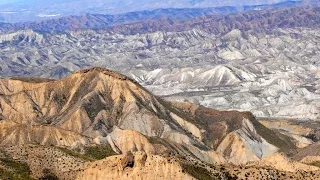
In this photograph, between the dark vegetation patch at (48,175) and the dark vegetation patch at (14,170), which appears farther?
the dark vegetation patch at (48,175)

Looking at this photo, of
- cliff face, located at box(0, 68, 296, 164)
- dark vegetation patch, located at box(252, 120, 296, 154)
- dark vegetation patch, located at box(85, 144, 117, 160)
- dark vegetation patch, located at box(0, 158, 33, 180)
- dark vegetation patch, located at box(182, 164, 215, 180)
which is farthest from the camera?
dark vegetation patch, located at box(252, 120, 296, 154)

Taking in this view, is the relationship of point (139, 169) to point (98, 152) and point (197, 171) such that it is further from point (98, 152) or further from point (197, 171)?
point (98, 152)

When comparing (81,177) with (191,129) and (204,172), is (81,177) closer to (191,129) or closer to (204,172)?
(204,172)

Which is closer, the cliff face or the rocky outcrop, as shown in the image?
the rocky outcrop

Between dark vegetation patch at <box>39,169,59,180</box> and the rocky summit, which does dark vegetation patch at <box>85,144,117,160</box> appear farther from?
dark vegetation patch at <box>39,169,59,180</box>

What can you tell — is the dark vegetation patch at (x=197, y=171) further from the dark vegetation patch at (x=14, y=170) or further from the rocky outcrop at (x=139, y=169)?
the dark vegetation patch at (x=14, y=170)

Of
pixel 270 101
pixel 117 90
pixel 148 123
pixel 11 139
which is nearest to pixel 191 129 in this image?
pixel 148 123

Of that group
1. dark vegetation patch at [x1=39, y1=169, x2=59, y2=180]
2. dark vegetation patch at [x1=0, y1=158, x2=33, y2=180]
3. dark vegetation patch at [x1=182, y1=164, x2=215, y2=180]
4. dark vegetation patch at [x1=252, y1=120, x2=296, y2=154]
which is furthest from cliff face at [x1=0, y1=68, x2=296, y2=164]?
dark vegetation patch at [x1=182, y1=164, x2=215, y2=180]

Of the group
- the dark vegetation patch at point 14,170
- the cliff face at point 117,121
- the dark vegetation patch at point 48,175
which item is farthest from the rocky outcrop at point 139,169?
the cliff face at point 117,121
